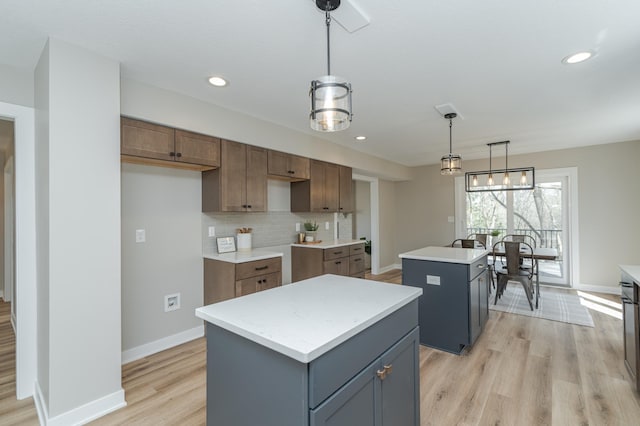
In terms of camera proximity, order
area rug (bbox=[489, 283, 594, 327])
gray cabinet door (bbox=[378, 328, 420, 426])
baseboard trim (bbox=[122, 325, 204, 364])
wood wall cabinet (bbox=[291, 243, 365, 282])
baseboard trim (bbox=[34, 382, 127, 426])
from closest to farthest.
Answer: gray cabinet door (bbox=[378, 328, 420, 426]), baseboard trim (bbox=[34, 382, 127, 426]), baseboard trim (bbox=[122, 325, 204, 364]), area rug (bbox=[489, 283, 594, 327]), wood wall cabinet (bbox=[291, 243, 365, 282])

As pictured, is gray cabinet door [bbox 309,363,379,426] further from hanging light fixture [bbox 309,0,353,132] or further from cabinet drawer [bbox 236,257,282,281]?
cabinet drawer [bbox 236,257,282,281]

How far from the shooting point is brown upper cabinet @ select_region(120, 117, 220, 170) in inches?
95.4

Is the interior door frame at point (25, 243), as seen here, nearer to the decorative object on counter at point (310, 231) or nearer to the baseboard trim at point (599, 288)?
the decorative object on counter at point (310, 231)

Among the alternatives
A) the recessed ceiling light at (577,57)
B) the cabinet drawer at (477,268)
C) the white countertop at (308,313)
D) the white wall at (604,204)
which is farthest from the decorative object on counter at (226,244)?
the white wall at (604,204)

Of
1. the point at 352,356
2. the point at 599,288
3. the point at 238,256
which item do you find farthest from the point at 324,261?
the point at 599,288

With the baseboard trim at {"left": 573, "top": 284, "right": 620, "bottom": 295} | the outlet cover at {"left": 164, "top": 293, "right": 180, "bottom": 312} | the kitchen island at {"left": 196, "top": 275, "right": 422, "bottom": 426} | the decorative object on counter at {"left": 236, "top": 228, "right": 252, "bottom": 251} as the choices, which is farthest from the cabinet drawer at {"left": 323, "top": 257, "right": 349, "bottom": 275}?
the baseboard trim at {"left": 573, "top": 284, "right": 620, "bottom": 295}

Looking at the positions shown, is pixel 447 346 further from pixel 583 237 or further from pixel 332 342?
pixel 583 237

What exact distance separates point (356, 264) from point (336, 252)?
556 mm

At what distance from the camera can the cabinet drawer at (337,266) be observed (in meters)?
3.98

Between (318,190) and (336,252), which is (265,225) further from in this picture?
(336,252)

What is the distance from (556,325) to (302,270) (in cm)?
315

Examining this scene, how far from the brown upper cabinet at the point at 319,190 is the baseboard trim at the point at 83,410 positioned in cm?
278

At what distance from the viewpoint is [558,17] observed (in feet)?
5.69

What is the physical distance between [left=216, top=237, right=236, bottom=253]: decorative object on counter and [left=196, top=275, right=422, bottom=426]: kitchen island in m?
1.95
